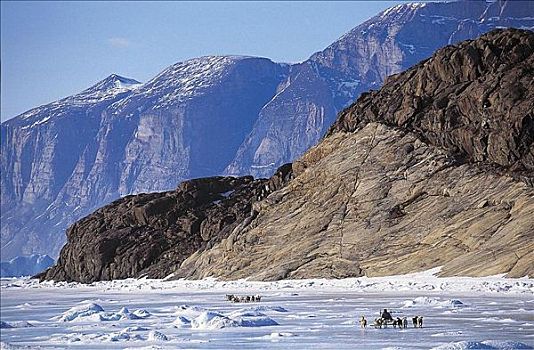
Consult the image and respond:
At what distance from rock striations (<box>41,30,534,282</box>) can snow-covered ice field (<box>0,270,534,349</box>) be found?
985 centimetres

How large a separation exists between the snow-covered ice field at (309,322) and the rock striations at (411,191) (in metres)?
9.85

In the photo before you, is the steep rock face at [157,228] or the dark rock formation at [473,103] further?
the steep rock face at [157,228]

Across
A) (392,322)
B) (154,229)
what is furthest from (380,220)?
(154,229)

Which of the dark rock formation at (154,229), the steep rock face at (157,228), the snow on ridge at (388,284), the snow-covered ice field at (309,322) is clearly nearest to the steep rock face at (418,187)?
the snow on ridge at (388,284)

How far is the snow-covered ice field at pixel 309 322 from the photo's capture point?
147 feet

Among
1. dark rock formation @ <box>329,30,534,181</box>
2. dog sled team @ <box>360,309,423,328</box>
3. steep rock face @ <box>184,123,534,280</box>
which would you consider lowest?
dog sled team @ <box>360,309,423,328</box>

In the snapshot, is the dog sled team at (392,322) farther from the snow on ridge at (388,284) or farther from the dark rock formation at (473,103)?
the dark rock formation at (473,103)

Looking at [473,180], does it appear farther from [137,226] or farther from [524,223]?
[137,226]

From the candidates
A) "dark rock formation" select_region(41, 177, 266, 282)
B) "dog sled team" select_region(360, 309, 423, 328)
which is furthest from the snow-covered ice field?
"dark rock formation" select_region(41, 177, 266, 282)

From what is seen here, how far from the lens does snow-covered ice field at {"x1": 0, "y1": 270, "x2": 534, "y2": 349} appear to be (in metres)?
44.7

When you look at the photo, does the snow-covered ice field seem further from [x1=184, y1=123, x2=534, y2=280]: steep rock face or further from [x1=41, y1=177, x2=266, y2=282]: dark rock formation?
[x1=41, y1=177, x2=266, y2=282]: dark rock formation

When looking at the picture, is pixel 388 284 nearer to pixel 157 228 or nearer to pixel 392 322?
pixel 392 322

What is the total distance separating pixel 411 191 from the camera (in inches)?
4407

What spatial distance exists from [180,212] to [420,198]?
64.3 m
